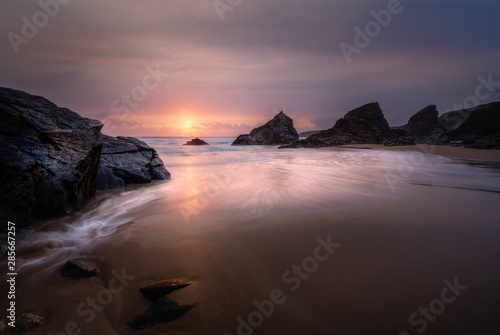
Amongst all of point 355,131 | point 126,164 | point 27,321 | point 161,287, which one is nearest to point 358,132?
point 355,131

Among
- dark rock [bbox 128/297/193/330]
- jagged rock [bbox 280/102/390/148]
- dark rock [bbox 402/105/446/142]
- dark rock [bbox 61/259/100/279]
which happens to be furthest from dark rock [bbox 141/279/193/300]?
Answer: dark rock [bbox 402/105/446/142]

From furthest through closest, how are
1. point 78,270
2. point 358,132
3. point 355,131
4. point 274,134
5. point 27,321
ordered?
1. point 274,134
2. point 358,132
3. point 355,131
4. point 78,270
5. point 27,321

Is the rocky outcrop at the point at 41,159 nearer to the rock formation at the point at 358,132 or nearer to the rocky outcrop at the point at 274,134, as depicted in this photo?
the rock formation at the point at 358,132

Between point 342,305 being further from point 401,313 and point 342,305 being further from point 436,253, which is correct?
point 436,253

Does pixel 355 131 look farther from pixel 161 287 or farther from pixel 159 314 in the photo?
pixel 159 314

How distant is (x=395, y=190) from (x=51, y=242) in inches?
289

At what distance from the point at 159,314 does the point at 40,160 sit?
13.2ft

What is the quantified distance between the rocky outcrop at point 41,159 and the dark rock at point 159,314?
2.94 metres

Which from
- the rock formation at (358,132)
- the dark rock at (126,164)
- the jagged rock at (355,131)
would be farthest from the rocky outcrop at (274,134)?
the dark rock at (126,164)

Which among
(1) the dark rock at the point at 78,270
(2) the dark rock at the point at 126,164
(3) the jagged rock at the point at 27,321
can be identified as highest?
(2) the dark rock at the point at 126,164

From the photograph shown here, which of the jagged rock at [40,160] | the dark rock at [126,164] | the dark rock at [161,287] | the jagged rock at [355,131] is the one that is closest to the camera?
the dark rock at [161,287]

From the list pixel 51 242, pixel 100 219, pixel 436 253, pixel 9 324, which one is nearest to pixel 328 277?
pixel 436 253

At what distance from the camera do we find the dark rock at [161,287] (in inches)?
80.2

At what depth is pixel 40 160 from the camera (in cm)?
396
